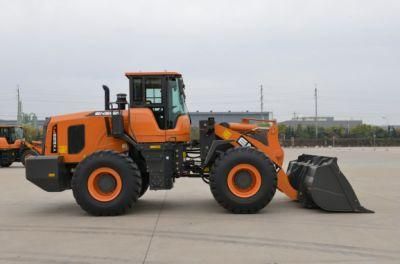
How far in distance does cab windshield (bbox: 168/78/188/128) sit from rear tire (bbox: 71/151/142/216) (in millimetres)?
1299

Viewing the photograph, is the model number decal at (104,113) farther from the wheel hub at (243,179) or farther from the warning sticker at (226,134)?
the wheel hub at (243,179)

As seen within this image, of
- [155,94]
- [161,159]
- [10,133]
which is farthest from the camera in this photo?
[10,133]

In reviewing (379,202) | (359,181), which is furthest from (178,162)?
(359,181)

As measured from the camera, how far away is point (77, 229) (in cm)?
881

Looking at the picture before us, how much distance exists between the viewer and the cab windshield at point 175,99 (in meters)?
10.8

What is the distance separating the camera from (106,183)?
401 inches

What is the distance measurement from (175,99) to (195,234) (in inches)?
140

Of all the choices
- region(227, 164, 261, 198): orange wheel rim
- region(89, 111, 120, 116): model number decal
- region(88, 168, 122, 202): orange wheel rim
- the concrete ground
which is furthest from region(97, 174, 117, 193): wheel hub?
region(227, 164, 261, 198): orange wheel rim

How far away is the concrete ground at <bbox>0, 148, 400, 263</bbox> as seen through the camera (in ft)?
22.5

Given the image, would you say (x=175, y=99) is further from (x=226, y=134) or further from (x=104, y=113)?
(x=104, y=113)

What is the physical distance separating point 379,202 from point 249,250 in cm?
573

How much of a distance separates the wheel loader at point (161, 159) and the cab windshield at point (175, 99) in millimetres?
21

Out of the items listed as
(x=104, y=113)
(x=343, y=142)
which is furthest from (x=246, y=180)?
(x=343, y=142)

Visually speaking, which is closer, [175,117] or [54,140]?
[175,117]
